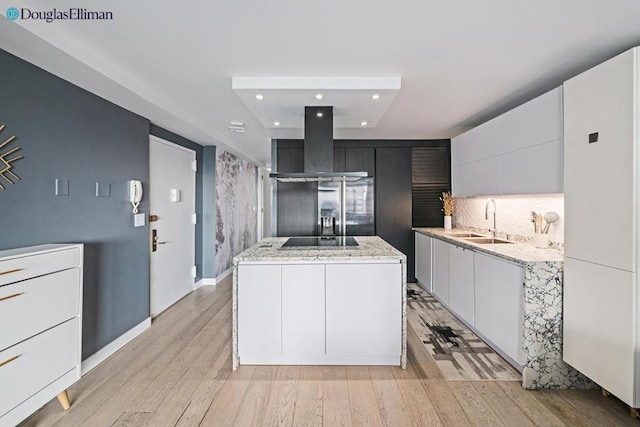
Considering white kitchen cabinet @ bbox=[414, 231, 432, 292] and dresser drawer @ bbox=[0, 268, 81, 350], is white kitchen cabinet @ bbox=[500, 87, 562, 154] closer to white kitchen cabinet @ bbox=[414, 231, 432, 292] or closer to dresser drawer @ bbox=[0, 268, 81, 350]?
white kitchen cabinet @ bbox=[414, 231, 432, 292]

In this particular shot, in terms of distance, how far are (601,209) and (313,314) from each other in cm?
199

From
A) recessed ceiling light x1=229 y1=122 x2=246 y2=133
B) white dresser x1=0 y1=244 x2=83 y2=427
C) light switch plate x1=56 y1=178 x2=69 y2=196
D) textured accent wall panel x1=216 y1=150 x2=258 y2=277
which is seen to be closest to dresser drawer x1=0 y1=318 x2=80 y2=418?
white dresser x1=0 y1=244 x2=83 y2=427

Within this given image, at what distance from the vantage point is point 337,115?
10.3ft

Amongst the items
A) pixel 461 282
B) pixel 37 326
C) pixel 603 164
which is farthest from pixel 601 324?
pixel 37 326

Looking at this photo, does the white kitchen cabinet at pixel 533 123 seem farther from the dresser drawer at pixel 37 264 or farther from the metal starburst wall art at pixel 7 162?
the metal starburst wall art at pixel 7 162

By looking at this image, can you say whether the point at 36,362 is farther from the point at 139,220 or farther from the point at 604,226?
the point at 604,226

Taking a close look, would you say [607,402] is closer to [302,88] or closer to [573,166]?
[573,166]

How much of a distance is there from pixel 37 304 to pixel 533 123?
12.0ft

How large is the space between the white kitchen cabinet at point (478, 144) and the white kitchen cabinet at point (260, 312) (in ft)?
8.47

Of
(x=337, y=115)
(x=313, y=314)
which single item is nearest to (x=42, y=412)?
(x=313, y=314)

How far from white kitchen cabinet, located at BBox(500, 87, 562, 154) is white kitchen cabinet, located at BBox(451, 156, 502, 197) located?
0.84 ft

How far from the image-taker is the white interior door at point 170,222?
3422 mm

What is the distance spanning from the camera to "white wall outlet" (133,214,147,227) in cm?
294

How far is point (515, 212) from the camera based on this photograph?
3.26 metres
